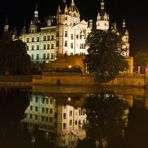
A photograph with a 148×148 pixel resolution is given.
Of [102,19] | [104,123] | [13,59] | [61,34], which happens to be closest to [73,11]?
[61,34]

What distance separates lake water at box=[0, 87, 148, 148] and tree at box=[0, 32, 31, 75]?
3295cm

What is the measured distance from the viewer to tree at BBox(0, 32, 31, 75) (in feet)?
226

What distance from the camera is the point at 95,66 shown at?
60281 mm

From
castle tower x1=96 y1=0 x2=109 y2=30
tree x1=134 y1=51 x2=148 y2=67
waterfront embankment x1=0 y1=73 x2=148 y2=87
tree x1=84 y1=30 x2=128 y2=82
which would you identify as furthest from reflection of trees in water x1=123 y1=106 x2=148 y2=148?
castle tower x1=96 y1=0 x2=109 y2=30

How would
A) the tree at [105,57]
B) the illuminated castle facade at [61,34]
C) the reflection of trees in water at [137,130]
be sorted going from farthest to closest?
the illuminated castle facade at [61,34], the tree at [105,57], the reflection of trees in water at [137,130]

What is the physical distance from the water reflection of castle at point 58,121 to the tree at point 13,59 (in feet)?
107

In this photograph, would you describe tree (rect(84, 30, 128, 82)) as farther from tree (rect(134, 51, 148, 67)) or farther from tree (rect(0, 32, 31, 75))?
tree (rect(134, 51, 148, 67))

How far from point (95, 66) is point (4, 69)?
18.3 m

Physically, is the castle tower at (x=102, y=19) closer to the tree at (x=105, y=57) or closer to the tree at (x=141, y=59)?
the tree at (x=141, y=59)

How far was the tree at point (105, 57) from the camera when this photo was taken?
5931 cm

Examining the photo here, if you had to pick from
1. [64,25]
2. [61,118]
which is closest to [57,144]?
[61,118]

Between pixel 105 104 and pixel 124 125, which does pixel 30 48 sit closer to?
pixel 105 104

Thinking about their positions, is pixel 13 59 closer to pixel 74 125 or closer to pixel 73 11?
pixel 73 11

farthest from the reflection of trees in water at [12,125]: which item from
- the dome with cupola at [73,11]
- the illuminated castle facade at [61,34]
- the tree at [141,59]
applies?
the tree at [141,59]
